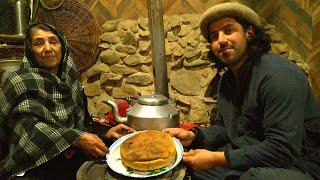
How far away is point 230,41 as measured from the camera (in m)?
1.52

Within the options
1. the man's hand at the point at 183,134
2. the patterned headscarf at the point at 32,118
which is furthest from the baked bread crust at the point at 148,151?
the patterned headscarf at the point at 32,118

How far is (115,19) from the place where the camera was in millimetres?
2988

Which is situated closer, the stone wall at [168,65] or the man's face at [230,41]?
the man's face at [230,41]

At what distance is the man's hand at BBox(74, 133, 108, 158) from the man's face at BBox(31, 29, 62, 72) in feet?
1.61

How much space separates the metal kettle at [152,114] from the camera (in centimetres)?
153

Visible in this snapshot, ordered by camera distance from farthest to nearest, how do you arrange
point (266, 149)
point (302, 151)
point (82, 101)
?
point (82, 101), point (302, 151), point (266, 149)

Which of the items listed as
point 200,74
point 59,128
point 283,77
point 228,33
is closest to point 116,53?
point 200,74

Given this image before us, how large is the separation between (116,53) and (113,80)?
0.25 meters

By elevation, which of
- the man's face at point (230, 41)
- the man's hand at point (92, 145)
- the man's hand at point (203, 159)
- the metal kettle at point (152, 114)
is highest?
the man's face at point (230, 41)

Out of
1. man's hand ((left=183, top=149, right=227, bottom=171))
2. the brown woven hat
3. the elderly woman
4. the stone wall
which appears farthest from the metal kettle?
the stone wall

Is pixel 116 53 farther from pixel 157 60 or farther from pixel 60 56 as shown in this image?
pixel 60 56

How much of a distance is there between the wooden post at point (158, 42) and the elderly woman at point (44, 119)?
0.53m

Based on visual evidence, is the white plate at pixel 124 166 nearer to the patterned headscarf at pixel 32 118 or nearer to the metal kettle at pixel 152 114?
the metal kettle at pixel 152 114

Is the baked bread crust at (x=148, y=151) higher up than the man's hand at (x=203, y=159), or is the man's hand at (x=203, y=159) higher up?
the baked bread crust at (x=148, y=151)
